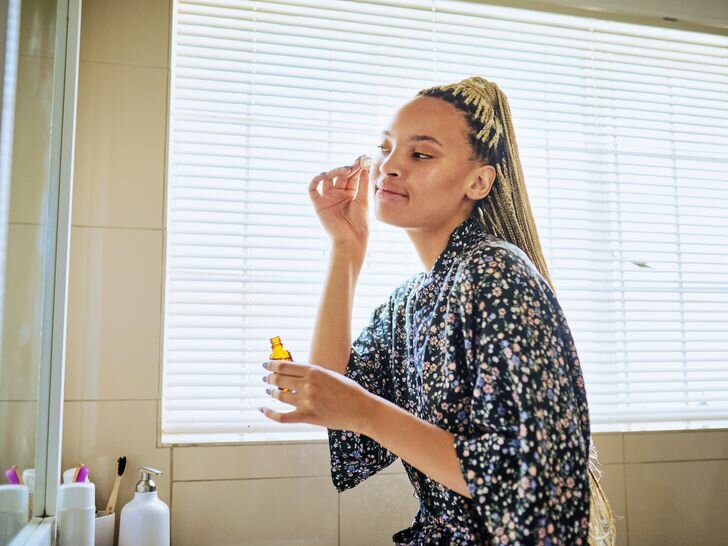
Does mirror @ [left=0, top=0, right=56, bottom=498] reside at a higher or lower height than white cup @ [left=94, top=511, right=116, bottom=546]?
higher

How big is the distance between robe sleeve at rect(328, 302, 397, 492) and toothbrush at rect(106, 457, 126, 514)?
1.74 ft

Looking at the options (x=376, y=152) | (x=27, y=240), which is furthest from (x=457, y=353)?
(x=376, y=152)

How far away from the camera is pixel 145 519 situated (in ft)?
4.34

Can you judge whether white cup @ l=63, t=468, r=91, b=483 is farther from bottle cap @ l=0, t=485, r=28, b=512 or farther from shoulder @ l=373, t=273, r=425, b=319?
shoulder @ l=373, t=273, r=425, b=319

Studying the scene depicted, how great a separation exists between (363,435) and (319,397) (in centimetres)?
33

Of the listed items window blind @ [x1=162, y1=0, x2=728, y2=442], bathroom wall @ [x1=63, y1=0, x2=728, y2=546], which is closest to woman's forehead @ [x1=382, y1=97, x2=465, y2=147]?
window blind @ [x1=162, y1=0, x2=728, y2=442]

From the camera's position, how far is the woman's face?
3.56 feet

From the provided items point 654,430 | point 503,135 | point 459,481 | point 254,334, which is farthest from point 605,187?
point 459,481

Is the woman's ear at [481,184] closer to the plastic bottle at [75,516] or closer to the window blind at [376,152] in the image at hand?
the window blind at [376,152]

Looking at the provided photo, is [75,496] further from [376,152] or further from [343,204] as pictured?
[376,152]

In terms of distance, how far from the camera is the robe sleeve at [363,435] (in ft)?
3.88

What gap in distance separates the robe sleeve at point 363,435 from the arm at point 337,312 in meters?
0.03

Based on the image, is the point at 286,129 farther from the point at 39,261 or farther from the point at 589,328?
the point at 589,328

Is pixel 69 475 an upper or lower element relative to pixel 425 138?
lower
